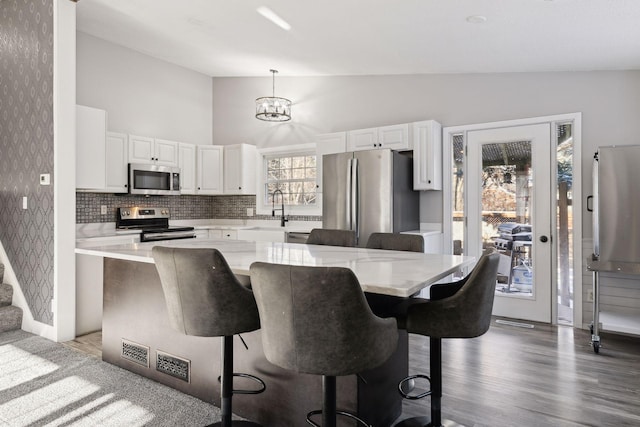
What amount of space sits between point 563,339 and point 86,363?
3.86 m

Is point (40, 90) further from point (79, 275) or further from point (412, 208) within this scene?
point (412, 208)

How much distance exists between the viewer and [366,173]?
14.2 feet

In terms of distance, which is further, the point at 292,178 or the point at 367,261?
the point at 292,178

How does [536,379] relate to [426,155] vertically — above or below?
below

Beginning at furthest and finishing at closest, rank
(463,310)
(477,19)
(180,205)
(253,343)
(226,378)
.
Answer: (180,205) → (477,19) → (253,343) → (226,378) → (463,310)

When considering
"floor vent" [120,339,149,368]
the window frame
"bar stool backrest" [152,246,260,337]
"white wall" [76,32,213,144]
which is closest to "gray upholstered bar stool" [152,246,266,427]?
"bar stool backrest" [152,246,260,337]

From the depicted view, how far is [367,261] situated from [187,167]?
13.8ft

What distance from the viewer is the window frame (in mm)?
5520

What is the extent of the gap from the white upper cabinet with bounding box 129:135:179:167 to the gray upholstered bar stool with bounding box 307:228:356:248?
9.32 ft

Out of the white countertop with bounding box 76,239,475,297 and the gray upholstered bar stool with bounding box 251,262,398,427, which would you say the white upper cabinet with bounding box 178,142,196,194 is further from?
the gray upholstered bar stool with bounding box 251,262,398,427

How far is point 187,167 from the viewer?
560cm

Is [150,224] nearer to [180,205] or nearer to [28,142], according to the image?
[180,205]

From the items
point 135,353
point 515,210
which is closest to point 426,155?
point 515,210

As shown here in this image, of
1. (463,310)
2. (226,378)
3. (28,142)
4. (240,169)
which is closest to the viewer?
(463,310)
